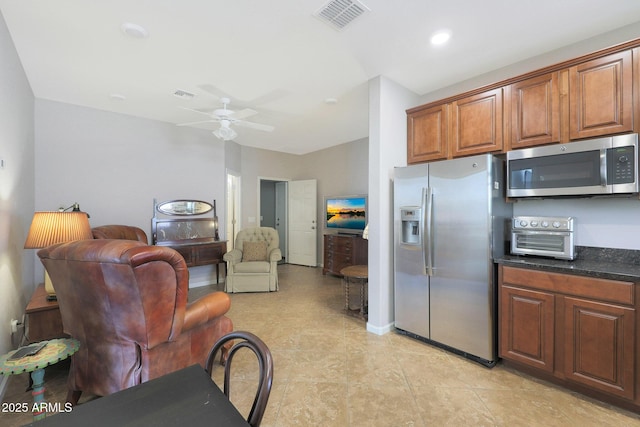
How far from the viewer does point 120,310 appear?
1623 mm

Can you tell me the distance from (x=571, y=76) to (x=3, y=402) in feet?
15.4

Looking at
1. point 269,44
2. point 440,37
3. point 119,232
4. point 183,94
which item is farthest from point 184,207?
point 440,37

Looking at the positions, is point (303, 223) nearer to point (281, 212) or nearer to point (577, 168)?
point (281, 212)

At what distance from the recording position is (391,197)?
3.07m

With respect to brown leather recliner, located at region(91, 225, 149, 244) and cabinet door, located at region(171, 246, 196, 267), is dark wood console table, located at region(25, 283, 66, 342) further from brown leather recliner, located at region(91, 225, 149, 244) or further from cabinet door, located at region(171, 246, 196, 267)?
cabinet door, located at region(171, 246, 196, 267)

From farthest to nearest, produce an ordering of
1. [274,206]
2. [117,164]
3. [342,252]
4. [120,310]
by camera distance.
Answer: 1. [274,206]
2. [342,252]
3. [117,164]
4. [120,310]

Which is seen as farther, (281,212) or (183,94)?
(281,212)

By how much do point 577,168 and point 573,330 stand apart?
3.85 feet

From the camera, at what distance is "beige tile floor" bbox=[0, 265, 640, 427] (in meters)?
1.77

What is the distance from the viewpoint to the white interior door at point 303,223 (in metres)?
6.48

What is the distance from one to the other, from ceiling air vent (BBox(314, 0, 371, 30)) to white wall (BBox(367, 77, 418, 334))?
3.11 feet

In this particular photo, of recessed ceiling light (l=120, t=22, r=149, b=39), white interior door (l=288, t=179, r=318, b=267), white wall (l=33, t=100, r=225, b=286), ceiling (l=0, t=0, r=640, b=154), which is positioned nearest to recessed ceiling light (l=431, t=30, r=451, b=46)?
ceiling (l=0, t=0, r=640, b=154)

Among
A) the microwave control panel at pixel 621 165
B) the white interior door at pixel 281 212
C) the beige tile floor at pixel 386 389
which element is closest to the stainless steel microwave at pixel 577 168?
the microwave control panel at pixel 621 165

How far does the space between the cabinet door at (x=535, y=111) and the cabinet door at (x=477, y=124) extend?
0.12 metres
